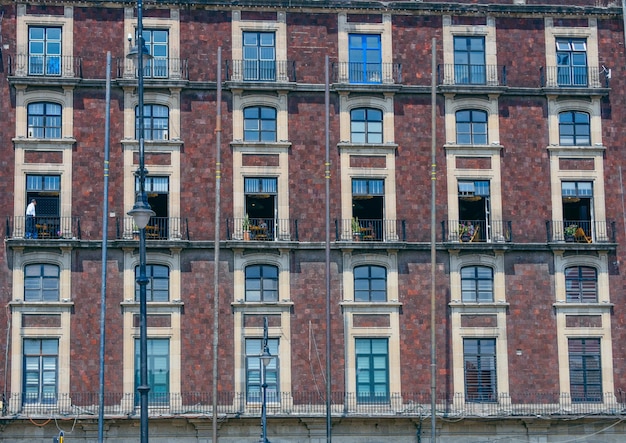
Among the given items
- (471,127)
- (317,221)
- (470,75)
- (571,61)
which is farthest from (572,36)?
(317,221)

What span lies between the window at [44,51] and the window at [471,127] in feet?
55.2

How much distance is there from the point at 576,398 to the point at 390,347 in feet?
26.1

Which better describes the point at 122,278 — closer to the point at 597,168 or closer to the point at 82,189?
the point at 82,189

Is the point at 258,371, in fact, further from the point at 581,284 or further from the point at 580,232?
the point at 580,232

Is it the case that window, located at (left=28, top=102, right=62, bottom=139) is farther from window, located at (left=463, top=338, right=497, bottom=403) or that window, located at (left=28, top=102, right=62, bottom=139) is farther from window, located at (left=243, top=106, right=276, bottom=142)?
window, located at (left=463, top=338, right=497, bottom=403)

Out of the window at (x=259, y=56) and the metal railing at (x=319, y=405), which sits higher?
the window at (x=259, y=56)

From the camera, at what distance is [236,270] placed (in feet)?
177

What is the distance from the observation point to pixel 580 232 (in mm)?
55594

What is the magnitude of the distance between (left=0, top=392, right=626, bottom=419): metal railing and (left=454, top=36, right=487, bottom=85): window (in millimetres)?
13287

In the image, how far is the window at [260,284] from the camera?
178ft

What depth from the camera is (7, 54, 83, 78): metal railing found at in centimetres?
5422

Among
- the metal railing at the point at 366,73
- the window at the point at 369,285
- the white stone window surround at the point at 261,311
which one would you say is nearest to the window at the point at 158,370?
the white stone window surround at the point at 261,311

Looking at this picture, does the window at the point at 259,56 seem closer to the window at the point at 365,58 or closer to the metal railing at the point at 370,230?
the window at the point at 365,58

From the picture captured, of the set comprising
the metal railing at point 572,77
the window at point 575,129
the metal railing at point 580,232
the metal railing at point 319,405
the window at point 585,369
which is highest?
the metal railing at point 572,77
